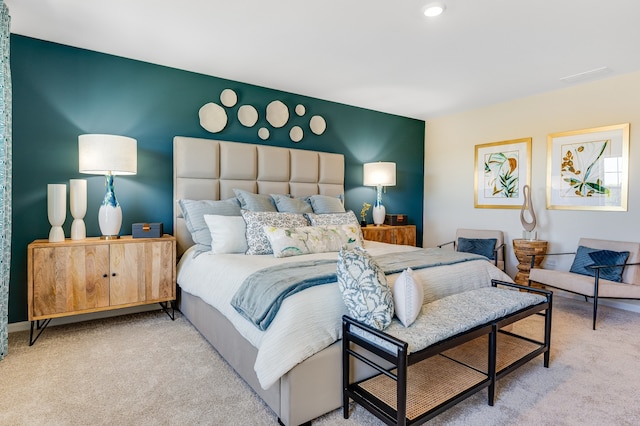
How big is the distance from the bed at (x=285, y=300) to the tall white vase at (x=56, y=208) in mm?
969

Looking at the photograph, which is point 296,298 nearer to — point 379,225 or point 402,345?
point 402,345

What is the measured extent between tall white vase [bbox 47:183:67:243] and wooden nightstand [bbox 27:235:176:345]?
0.30 ft

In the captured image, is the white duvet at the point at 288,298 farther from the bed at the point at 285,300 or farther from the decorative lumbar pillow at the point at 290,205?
the decorative lumbar pillow at the point at 290,205

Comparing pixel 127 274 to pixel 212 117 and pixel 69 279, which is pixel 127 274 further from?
pixel 212 117

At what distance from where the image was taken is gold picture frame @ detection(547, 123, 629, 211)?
3783 millimetres

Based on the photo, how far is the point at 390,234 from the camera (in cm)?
478

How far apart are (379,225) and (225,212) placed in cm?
237

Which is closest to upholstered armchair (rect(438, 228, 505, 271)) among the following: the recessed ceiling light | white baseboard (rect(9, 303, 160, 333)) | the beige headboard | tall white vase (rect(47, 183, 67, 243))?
the beige headboard

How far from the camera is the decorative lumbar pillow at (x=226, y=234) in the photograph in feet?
9.86

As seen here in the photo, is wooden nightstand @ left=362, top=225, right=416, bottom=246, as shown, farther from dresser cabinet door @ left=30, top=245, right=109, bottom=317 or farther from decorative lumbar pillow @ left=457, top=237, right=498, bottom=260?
dresser cabinet door @ left=30, top=245, right=109, bottom=317

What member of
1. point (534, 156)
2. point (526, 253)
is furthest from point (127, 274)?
point (534, 156)

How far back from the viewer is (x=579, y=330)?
10.2 ft

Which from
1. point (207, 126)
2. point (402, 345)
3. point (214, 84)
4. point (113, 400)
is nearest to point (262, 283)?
point (402, 345)

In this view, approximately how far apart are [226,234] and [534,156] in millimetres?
3984
